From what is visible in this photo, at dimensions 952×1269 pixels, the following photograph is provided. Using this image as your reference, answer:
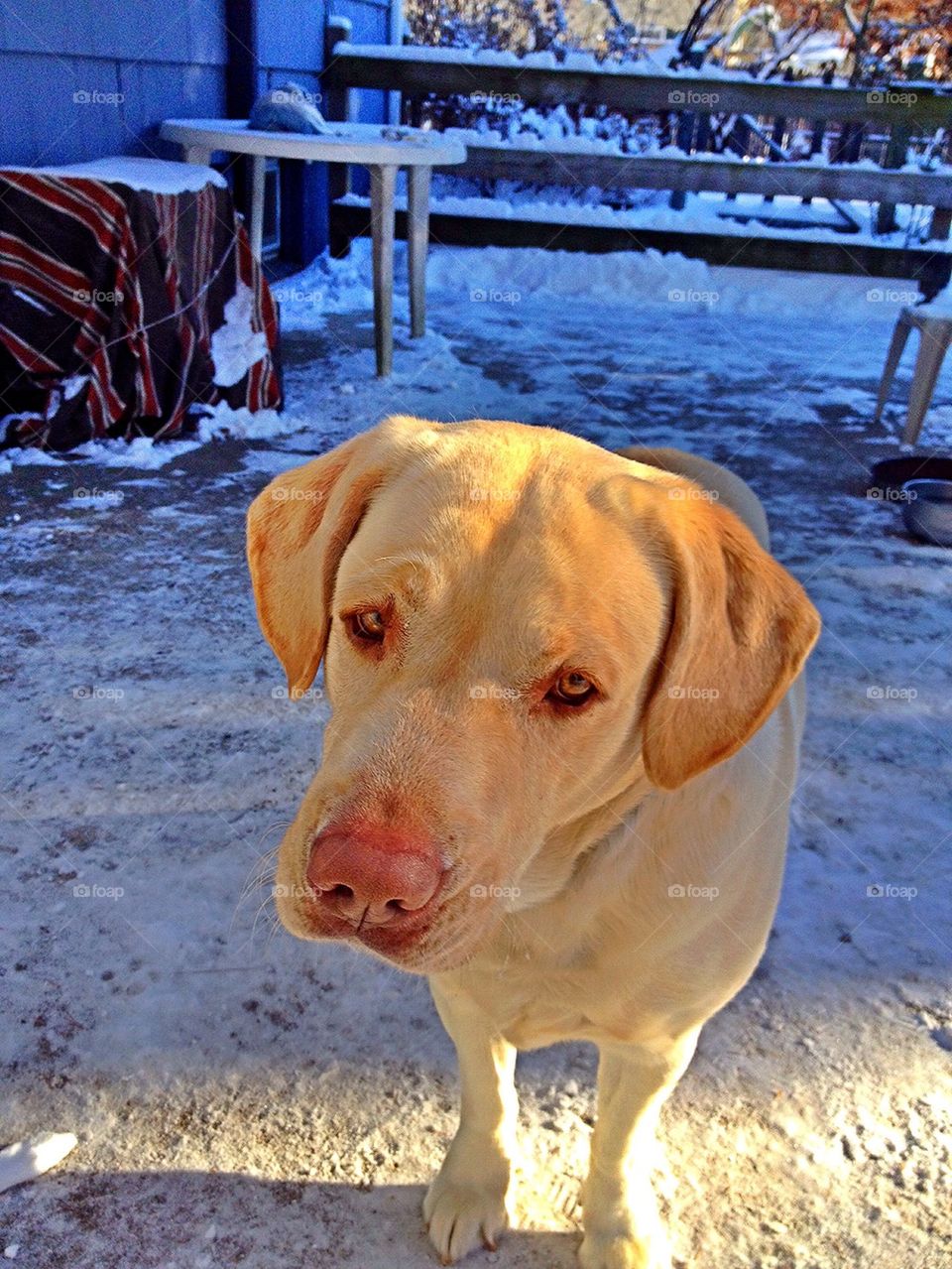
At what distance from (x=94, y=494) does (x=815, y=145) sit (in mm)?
10620

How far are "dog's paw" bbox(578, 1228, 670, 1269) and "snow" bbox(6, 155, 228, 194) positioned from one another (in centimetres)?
484

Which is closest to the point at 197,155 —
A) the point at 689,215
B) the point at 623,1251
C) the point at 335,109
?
the point at 335,109

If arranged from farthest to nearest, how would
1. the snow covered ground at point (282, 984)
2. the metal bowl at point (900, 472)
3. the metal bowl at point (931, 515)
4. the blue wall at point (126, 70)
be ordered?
the blue wall at point (126, 70)
the metal bowl at point (900, 472)
the metal bowl at point (931, 515)
the snow covered ground at point (282, 984)

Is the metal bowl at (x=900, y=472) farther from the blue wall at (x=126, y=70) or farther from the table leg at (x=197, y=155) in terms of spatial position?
the blue wall at (x=126, y=70)

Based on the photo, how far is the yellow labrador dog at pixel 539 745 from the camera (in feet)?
4.54

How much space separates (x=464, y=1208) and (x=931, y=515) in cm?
398

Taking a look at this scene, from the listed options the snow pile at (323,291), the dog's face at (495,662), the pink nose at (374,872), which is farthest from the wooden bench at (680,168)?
the pink nose at (374,872)

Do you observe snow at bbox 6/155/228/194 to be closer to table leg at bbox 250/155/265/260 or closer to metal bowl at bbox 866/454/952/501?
table leg at bbox 250/155/265/260

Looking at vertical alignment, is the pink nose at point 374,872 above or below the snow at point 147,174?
below

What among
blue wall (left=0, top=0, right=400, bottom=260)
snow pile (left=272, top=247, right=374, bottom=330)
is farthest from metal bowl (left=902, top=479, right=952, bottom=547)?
blue wall (left=0, top=0, right=400, bottom=260)

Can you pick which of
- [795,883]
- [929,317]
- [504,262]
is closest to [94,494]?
[795,883]

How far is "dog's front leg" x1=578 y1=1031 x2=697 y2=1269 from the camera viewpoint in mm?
1846

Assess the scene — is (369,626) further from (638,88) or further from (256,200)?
(638,88)

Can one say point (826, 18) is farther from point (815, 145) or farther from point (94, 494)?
point (94, 494)
